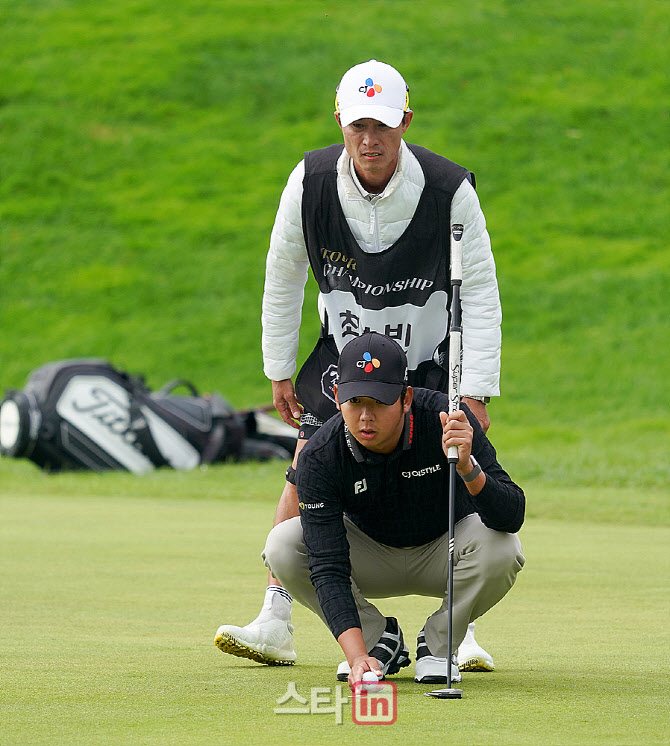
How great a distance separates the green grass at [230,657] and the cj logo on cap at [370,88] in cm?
204

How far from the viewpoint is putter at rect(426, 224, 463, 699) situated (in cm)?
444

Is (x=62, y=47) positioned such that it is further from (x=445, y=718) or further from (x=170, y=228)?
(x=445, y=718)

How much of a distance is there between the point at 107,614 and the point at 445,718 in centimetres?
275

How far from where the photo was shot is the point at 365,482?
4.73m

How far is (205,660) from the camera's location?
522 cm

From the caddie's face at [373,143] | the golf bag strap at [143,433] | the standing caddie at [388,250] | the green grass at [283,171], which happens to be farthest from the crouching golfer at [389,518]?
the green grass at [283,171]

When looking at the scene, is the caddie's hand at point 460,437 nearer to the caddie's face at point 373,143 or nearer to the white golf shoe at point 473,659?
the white golf shoe at point 473,659

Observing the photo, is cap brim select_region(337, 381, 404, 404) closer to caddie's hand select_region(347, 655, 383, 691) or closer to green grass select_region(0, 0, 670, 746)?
caddie's hand select_region(347, 655, 383, 691)

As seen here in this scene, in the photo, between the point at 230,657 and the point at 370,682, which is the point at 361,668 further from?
the point at 230,657

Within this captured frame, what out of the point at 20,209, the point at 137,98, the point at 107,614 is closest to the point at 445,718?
the point at 107,614

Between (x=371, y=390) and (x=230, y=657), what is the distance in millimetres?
1524

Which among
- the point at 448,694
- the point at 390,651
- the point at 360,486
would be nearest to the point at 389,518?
the point at 360,486

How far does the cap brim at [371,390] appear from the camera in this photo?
4.45 metres

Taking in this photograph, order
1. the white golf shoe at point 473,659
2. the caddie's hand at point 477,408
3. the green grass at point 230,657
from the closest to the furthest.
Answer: the green grass at point 230,657
the white golf shoe at point 473,659
the caddie's hand at point 477,408
